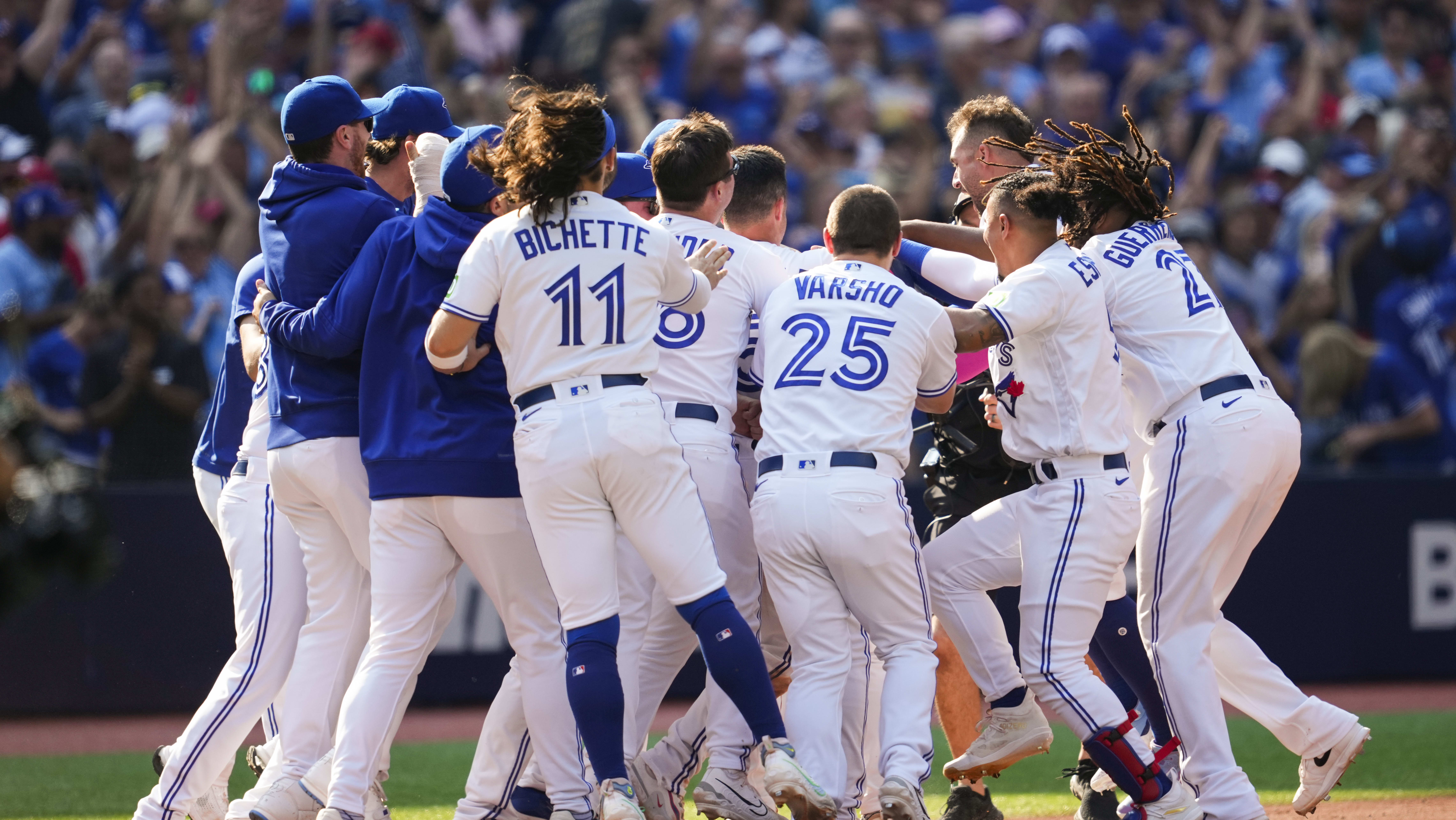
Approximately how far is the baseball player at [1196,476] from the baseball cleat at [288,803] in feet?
9.25

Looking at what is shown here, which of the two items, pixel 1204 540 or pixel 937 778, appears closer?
pixel 1204 540

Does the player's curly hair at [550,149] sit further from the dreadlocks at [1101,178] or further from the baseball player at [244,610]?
the dreadlocks at [1101,178]

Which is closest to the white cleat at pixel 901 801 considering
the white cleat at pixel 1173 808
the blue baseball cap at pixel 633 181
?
the white cleat at pixel 1173 808

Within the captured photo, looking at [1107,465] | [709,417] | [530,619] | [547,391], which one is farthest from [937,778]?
A: [547,391]

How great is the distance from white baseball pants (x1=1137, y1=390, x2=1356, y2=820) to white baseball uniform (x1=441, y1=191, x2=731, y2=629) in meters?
1.54

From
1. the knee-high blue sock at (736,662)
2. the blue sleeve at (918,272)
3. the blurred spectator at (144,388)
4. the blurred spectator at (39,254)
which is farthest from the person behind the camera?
the blurred spectator at (39,254)

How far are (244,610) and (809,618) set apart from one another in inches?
75.9

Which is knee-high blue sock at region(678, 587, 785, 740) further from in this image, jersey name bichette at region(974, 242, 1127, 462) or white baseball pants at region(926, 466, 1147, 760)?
jersey name bichette at region(974, 242, 1127, 462)

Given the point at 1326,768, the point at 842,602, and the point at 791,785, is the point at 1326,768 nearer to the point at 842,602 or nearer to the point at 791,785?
the point at 842,602

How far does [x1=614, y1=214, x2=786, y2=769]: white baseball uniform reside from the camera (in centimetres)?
516

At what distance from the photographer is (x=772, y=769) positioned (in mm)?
4422

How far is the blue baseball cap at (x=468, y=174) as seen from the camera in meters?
4.84

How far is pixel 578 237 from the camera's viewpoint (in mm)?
4574

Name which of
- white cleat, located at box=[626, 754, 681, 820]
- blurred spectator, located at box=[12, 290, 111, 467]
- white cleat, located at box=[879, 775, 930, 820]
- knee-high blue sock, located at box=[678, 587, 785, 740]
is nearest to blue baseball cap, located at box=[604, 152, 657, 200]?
knee-high blue sock, located at box=[678, 587, 785, 740]
